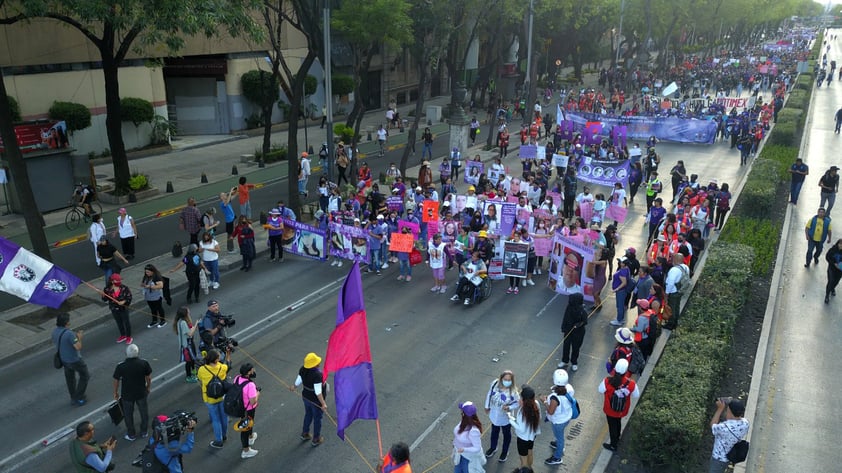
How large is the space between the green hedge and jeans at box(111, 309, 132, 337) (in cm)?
972

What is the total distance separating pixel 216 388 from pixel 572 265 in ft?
28.3

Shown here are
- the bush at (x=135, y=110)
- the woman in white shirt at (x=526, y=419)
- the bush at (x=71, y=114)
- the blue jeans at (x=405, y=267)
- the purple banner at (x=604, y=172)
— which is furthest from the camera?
the bush at (x=135, y=110)

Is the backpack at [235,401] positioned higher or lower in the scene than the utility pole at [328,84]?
lower

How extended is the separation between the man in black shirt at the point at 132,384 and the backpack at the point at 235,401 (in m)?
1.45

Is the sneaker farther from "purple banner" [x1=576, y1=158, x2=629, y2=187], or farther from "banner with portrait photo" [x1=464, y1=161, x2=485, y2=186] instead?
"purple banner" [x1=576, y1=158, x2=629, y2=187]

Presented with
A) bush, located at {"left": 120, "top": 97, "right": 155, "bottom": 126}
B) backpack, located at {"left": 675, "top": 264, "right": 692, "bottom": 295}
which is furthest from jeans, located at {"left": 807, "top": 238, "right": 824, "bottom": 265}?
bush, located at {"left": 120, "top": 97, "right": 155, "bottom": 126}

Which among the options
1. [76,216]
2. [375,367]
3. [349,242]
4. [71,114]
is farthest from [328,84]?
[71,114]

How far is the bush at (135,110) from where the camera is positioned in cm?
3098

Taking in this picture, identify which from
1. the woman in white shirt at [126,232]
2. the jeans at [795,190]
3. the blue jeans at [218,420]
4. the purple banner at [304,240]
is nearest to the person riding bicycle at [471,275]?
the purple banner at [304,240]

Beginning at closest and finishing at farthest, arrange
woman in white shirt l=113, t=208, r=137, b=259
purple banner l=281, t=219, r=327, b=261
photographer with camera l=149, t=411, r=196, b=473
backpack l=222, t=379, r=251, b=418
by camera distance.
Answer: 1. photographer with camera l=149, t=411, r=196, b=473
2. backpack l=222, t=379, r=251, b=418
3. woman in white shirt l=113, t=208, r=137, b=259
4. purple banner l=281, t=219, r=327, b=261

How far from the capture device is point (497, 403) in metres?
9.24

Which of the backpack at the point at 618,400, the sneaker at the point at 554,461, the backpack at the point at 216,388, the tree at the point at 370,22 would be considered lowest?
the sneaker at the point at 554,461

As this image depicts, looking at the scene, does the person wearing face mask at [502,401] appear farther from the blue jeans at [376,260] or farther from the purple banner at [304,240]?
the purple banner at [304,240]

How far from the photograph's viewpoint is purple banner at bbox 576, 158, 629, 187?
78.2ft
